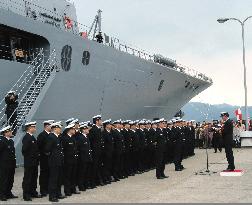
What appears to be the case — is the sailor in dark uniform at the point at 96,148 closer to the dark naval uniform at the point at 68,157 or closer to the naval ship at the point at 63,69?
the dark naval uniform at the point at 68,157

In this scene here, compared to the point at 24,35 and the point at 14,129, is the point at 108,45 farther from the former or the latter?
the point at 14,129

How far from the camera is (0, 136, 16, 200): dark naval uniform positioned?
30.3 ft

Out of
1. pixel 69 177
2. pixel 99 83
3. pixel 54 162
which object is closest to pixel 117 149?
pixel 69 177

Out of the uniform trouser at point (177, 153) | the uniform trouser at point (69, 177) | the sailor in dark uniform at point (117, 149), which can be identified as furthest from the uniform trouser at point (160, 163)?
the uniform trouser at point (69, 177)

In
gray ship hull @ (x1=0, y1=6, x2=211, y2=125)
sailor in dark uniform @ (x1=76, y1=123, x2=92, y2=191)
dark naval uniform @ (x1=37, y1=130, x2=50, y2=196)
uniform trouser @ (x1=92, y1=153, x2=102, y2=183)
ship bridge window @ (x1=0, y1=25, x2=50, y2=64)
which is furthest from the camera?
ship bridge window @ (x1=0, y1=25, x2=50, y2=64)

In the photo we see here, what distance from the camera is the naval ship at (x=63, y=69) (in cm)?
1462

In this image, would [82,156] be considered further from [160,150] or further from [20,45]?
[20,45]

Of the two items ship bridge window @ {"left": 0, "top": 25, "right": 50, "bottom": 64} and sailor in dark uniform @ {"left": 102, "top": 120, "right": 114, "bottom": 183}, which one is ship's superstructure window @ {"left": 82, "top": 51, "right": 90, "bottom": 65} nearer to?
ship bridge window @ {"left": 0, "top": 25, "right": 50, "bottom": 64}

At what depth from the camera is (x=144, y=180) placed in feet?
39.5

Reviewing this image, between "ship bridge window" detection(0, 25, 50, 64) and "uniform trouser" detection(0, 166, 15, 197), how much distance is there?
6.91m

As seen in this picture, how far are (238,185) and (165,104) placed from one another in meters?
19.0

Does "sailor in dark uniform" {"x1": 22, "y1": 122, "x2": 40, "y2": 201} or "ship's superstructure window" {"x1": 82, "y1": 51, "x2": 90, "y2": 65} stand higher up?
"ship's superstructure window" {"x1": 82, "y1": 51, "x2": 90, "y2": 65}

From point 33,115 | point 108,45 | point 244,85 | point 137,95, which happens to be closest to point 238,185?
point 33,115

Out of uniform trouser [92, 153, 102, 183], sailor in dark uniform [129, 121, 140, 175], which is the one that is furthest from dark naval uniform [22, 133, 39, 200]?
sailor in dark uniform [129, 121, 140, 175]
